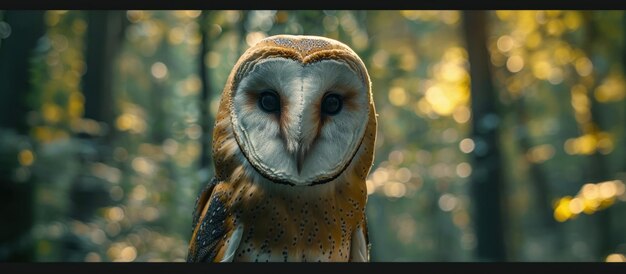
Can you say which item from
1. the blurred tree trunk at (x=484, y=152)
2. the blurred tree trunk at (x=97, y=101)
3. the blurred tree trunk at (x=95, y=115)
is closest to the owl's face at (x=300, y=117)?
the blurred tree trunk at (x=95, y=115)

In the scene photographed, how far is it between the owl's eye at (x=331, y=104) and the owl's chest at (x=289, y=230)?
284 millimetres

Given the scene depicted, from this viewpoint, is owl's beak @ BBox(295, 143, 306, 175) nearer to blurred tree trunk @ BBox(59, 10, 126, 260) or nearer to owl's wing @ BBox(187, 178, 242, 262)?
owl's wing @ BBox(187, 178, 242, 262)

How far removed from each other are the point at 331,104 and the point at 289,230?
0.41 metres

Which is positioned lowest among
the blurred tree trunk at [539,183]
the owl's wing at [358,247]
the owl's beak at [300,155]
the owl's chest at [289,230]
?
the blurred tree trunk at [539,183]

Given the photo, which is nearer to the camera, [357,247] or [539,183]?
[357,247]

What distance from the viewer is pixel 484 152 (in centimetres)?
621

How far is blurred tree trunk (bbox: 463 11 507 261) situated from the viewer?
6176 millimetres

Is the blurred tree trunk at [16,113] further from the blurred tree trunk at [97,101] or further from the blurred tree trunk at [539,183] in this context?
the blurred tree trunk at [539,183]

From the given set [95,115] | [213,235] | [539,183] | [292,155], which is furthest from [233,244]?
[539,183]

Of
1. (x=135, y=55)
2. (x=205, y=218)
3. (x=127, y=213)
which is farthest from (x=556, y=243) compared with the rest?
(x=205, y=218)

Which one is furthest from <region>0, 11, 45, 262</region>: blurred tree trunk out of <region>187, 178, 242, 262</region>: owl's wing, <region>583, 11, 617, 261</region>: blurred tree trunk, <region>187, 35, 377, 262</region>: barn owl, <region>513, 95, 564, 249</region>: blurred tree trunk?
<region>513, 95, 564, 249</region>: blurred tree trunk

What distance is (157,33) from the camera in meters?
11.0

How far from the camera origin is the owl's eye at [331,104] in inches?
80.7

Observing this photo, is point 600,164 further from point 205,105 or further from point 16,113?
point 16,113
